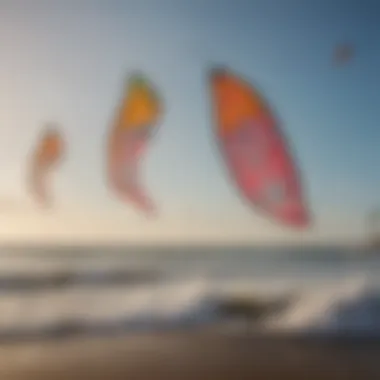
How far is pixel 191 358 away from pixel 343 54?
60 cm

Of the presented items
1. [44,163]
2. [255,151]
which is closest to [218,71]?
[255,151]

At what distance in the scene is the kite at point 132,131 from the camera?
4.04ft

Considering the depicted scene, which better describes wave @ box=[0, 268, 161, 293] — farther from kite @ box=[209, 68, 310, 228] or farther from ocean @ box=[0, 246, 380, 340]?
kite @ box=[209, 68, 310, 228]

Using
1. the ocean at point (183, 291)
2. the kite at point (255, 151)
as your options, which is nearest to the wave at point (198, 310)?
the ocean at point (183, 291)

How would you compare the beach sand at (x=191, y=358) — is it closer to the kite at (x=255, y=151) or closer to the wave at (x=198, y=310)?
the wave at (x=198, y=310)

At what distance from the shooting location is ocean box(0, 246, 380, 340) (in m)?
1.20

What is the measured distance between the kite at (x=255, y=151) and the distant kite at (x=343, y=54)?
0.51 feet

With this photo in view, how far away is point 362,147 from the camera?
124 centimetres

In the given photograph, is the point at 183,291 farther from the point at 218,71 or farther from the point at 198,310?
the point at 218,71

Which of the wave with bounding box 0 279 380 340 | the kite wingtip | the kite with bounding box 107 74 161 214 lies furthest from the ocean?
the kite wingtip

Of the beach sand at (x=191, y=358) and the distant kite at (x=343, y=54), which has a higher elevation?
the distant kite at (x=343, y=54)

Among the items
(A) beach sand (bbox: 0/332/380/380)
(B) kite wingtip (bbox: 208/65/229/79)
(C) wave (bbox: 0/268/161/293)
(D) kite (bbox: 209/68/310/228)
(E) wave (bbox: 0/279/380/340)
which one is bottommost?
(A) beach sand (bbox: 0/332/380/380)

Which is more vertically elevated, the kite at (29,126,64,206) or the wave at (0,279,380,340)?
the kite at (29,126,64,206)

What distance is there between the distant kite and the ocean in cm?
34
